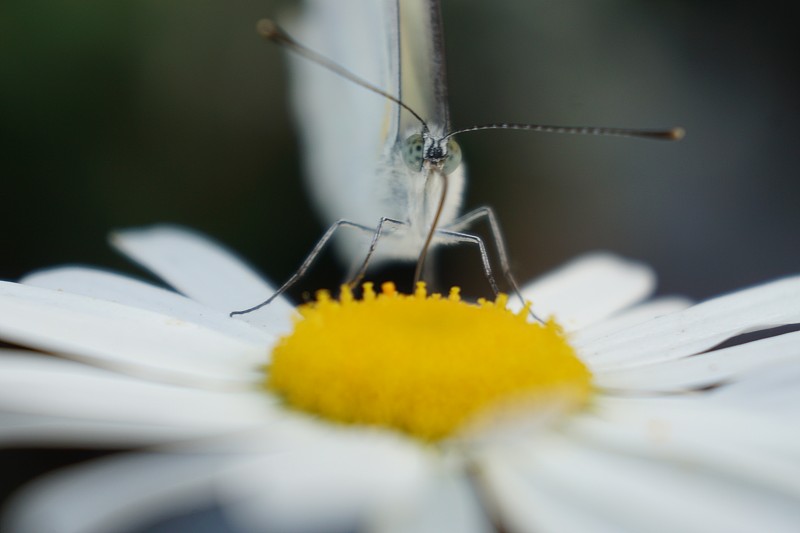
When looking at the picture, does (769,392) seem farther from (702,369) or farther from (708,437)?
(702,369)

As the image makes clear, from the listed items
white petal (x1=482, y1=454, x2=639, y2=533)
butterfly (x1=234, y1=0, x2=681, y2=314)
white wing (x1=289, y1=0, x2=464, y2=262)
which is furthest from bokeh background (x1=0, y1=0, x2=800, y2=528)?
white petal (x1=482, y1=454, x2=639, y2=533)

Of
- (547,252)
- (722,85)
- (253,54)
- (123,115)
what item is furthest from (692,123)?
(123,115)

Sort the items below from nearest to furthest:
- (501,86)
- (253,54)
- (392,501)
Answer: (392,501)
(253,54)
(501,86)

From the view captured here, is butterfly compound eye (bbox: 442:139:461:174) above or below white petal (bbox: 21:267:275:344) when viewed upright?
above

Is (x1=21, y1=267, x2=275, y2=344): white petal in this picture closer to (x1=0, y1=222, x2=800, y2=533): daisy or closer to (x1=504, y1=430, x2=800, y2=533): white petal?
(x1=0, y1=222, x2=800, y2=533): daisy

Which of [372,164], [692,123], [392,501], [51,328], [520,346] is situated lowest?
[392,501]

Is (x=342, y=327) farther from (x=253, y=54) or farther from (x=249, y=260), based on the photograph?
(x=253, y=54)
